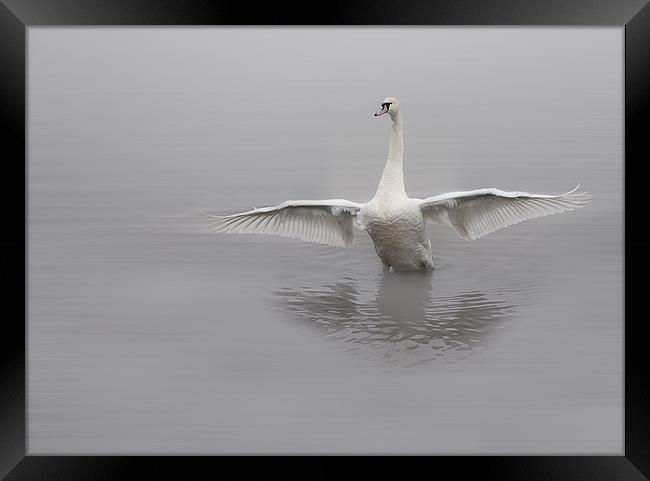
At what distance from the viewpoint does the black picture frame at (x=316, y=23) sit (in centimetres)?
190

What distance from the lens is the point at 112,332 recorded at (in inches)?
82.0

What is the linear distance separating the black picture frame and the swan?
0.30 meters

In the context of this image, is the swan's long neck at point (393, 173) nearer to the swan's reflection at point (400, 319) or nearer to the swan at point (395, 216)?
the swan at point (395, 216)

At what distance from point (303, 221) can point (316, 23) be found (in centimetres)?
70

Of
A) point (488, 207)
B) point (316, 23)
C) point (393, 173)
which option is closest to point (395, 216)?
point (393, 173)

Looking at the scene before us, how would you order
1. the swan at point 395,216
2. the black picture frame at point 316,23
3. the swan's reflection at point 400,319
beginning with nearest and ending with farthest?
1. the black picture frame at point 316,23
2. the swan's reflection at point 400,319
3. the swan at point 395,216

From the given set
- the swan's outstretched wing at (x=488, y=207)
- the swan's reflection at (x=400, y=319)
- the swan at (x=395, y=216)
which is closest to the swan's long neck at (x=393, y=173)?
the swan at (x=395, y=216)

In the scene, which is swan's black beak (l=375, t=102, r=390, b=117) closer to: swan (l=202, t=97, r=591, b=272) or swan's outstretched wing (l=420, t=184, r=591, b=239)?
swan (l=202, t=97, r=591, b=272)

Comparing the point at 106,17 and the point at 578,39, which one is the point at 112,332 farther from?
the point at 578,39

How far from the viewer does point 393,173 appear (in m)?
2.23

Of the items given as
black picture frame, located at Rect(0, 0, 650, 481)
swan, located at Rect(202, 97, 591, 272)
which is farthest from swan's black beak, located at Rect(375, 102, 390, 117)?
black picture frame, located at Rect(0, 0, 650, 481)

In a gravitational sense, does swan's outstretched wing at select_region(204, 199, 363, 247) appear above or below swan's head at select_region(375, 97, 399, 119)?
below

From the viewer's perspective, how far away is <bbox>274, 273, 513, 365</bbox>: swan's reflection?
6.66ft

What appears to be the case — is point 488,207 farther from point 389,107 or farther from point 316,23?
point 316,23
